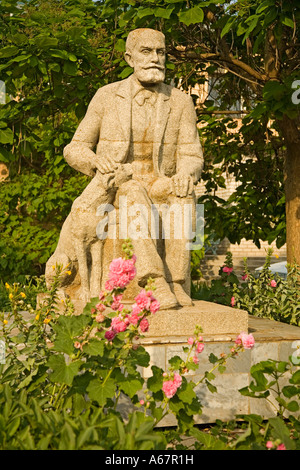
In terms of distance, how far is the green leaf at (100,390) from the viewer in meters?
2.98

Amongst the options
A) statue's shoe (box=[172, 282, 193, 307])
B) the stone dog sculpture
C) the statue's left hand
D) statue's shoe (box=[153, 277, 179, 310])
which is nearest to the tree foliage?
the stone dog sculpture

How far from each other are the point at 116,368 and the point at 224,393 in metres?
1.58

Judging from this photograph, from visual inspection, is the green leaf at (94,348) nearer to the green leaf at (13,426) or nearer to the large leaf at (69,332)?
the large leaf at (69,332)

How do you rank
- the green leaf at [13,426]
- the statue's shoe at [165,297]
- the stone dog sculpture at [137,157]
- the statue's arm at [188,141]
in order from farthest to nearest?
the statue's arm at [188,141], the stone dog sculpture at [137,157], the statue's shoe at [165,297], the green leaf at [13,426]

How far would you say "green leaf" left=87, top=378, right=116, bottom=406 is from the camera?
298cm

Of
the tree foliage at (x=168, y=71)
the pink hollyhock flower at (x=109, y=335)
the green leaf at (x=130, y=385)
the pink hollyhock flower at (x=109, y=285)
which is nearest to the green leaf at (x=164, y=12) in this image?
the tree foliage at (x=168, y=71)

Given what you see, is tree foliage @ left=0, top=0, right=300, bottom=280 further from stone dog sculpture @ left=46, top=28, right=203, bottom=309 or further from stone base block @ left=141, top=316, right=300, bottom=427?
stone base block @ left=141, top=316, right=300, bottom=427

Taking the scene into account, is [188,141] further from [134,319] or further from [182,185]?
[134,319]

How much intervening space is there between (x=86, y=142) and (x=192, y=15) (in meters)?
1.76

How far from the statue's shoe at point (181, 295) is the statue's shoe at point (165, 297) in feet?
0.76

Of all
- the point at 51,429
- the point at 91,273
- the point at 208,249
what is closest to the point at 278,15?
the point at 91,273

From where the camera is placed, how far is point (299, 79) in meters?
6.22

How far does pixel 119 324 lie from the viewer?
9.98 ft

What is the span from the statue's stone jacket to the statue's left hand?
13 centimetres
